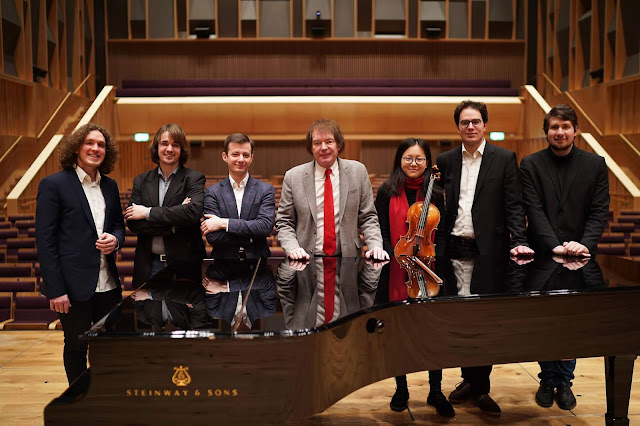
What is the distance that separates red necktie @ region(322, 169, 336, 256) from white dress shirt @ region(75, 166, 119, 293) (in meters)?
0.70

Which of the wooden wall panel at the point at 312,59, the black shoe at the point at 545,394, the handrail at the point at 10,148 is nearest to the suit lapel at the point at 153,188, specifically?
the black shoe at the point at 545,394

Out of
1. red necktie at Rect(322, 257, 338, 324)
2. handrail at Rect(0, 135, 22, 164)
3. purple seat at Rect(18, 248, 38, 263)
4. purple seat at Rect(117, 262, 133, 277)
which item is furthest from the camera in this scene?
handrail at Rect(0, 135, 22, 164)

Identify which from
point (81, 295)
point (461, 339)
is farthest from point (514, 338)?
point (81, 295)

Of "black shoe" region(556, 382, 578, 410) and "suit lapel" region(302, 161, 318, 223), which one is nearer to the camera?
"suit lapel" region(302, 161, 318, 223)

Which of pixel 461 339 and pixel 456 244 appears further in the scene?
pixel 456 244

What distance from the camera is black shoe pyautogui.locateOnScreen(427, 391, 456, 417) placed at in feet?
6.40

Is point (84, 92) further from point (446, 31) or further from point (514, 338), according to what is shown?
point (514, 338)

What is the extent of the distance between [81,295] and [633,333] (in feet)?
4.99

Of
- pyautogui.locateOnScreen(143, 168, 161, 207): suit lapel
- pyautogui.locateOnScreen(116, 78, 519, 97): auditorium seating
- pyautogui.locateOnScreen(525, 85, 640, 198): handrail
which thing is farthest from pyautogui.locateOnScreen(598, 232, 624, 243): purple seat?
pyautogui.locateOnScreen(116, 78, 519, 97): auditorium seating

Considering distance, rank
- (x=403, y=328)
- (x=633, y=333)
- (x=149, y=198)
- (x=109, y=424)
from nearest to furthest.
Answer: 1. (x=109, y=424)
2. (x=403, y=328)
3. (x=633, y=333)
4. (x=149, y=198)

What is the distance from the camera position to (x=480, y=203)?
78.6 inches

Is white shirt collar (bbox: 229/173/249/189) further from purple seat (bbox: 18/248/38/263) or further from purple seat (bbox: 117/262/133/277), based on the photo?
purple seat (bbox: 18/248/38/263)

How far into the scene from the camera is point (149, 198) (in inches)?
79.3

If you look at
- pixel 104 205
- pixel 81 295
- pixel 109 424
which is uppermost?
pixel 104 205
